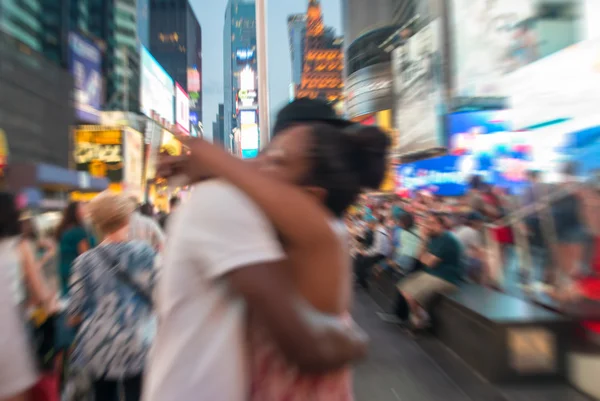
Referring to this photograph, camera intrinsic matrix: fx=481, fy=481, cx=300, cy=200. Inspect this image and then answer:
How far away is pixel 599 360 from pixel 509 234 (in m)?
3.39

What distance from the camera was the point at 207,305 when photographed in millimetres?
954

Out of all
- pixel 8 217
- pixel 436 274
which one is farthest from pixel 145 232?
pixel 436 274

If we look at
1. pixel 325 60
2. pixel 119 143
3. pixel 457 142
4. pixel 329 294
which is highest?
pixel 325 60

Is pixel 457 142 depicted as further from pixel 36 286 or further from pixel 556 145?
pixel 36 286

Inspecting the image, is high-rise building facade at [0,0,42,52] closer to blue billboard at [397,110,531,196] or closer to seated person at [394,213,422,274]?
blue billboard at [397,110,531,196]

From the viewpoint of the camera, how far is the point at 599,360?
150 inches

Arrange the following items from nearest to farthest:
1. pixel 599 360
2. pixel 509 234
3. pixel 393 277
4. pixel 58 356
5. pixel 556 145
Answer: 1. pixel 58 356
2. pixel 599 360
3. pixel 509 234
4. pixel 393 277
5. pixel 556 145

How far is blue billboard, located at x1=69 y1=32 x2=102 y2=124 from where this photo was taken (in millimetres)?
49344

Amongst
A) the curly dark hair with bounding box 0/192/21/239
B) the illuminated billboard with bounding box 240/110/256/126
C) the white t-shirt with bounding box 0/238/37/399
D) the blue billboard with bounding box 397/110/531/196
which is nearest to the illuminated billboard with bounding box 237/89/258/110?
the illuminated billboard with bounding box 240/110/256/126

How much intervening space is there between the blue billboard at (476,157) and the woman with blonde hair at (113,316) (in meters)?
11.1

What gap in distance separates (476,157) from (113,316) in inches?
716

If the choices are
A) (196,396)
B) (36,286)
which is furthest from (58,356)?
(196,396)

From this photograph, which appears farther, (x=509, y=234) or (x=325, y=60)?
(x=325, y=60)

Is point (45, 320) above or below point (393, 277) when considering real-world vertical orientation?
above
